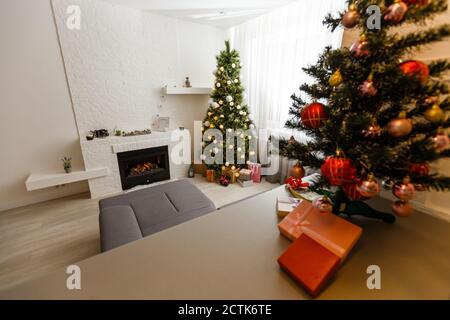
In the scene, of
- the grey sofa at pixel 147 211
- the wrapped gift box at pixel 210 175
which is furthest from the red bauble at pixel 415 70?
the wrapped gift box at pixel 210 175

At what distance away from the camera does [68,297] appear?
1.56ft

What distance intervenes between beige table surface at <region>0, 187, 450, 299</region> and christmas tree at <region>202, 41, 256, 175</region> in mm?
2392

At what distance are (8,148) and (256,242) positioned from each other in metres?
3.14

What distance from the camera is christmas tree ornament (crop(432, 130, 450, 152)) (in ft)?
1.59

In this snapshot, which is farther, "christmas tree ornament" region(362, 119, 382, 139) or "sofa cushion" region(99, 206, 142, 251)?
"sofa cushion" region(99, 206, 142, 251)

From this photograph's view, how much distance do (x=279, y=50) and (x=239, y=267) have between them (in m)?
2.85

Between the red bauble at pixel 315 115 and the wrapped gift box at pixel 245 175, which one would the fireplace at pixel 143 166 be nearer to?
the wrapped gift box at pixel 245 175

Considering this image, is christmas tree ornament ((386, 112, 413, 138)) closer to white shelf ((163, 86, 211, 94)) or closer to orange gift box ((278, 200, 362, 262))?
orange gift box ((278, 200, 362, 262))

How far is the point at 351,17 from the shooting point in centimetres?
54

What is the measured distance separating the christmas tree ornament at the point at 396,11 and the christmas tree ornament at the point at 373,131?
0.23 meters

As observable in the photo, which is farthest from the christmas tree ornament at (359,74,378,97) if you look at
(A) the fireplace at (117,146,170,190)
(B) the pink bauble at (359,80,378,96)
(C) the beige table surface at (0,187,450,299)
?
(A) the fireplace at (117,146,170,190)

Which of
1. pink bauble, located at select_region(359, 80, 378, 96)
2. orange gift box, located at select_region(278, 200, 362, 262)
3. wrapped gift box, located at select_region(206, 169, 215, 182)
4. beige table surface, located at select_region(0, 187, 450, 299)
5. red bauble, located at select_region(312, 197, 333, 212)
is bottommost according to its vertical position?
wrapped gift box, located at select_region(206, 169, 215, 182)

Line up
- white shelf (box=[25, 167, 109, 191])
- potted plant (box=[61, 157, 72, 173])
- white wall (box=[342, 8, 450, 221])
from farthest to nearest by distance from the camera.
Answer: potted plant (box=[61, 157, 72, 173])
white shelf (box=[25, 167, 109, 191])
white wall (box=[342, 8, 450, 221])
